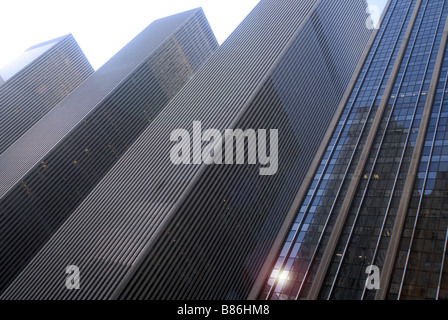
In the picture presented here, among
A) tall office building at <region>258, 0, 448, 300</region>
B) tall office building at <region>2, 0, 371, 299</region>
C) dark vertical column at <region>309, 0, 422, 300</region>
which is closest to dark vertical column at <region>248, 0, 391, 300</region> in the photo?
tall office building at <region>258, 0, 448, 300</region>

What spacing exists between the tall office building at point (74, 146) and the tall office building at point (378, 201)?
92.3 metres

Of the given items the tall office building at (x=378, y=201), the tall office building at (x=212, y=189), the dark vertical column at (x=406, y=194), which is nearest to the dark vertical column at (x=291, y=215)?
the tall office building at (x=378, y=201)

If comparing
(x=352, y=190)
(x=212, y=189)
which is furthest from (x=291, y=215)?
(x=212, y=189)

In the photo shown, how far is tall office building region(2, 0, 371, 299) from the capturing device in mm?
80812

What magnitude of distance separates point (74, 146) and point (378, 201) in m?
108

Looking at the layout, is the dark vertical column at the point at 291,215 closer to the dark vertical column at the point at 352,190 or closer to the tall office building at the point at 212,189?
the dark vertical column at the point at 352,190

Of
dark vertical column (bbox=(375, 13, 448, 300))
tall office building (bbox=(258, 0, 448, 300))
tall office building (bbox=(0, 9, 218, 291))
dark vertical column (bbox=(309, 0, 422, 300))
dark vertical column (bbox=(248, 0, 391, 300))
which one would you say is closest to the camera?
dark vertical column (bbox=(375, 13, 448, 300))

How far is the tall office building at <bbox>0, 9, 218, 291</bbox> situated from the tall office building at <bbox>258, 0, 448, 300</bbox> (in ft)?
303

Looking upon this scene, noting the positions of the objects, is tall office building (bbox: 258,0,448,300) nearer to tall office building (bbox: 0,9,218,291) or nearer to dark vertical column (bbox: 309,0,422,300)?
dark vertical column (bbox: 309,0,422,300)

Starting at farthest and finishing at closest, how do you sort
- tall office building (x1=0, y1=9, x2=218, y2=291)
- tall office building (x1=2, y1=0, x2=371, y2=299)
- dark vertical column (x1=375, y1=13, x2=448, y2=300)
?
tall office building (x1=0, y1=9, x2=218, y2=291) < tall office building (x1=2, y1=0, x2=371, y2=299) < dark vertical column (x1=375, y1=13, x2=448, y2=300)

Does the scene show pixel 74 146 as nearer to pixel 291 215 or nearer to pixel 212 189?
pixel 212 189

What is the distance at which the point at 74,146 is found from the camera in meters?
142

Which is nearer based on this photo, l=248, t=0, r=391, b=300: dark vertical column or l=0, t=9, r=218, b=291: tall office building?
l=248, t=0, r=391, b=300: dark vertical column

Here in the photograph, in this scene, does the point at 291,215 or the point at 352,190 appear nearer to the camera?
the point at 291,215
